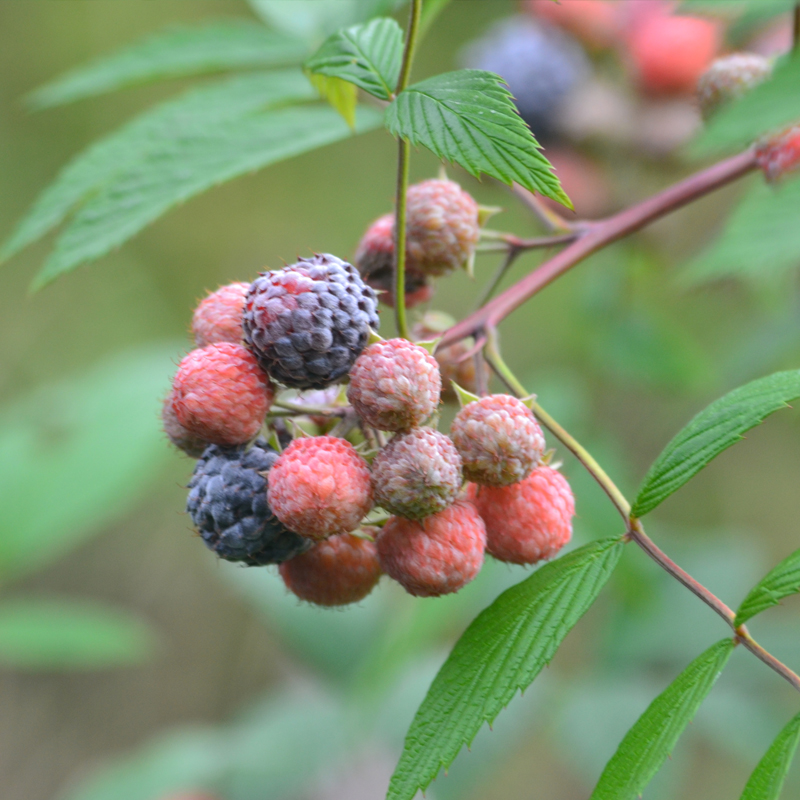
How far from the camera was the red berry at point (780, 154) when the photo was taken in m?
0.92

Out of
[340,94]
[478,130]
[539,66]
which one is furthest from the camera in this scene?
[539,66]

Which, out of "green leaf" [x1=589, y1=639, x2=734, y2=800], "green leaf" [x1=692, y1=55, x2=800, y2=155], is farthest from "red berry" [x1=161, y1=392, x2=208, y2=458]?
"green leaf" [x1=692, y1=55, x2=800, y2=155]

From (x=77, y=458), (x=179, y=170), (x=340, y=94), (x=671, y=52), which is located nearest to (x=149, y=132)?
(x=179, y=170)

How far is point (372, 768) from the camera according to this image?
8.09 feet

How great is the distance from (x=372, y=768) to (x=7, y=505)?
144cm

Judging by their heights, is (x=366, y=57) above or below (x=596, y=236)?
above

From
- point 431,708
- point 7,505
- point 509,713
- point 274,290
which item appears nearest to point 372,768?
point 509,713

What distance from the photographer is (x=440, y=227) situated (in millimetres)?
880

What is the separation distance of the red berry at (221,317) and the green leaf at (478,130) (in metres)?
0.24

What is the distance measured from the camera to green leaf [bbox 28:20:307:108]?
1276mm

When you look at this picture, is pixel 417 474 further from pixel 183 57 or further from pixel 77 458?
pixel 77 458

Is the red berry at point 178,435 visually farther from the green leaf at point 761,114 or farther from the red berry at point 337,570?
the green leaf at point 761,114

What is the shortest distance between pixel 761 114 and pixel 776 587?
0.45 m

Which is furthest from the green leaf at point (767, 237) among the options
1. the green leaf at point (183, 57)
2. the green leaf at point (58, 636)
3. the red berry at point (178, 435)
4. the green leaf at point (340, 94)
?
the green leaf at point (58, 636)
